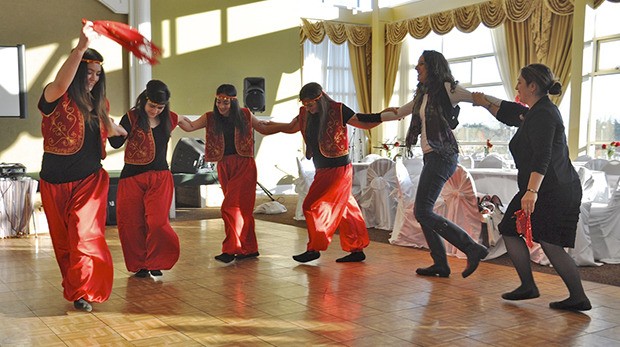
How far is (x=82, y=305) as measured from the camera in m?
3.83

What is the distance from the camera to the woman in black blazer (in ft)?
11.8

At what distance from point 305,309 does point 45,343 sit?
1387 mm

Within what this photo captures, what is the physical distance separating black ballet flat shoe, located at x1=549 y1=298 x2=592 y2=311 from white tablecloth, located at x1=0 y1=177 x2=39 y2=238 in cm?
535

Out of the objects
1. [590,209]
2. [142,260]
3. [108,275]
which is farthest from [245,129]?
[590,209]

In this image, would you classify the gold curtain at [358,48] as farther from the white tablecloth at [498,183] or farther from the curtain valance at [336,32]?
the white tablecloth at [498,183]

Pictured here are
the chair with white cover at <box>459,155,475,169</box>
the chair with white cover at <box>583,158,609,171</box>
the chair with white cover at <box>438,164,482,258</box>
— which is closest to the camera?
the chair with white cover at <box>438,164,482,258</box>

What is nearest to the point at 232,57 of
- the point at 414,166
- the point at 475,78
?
the point at 475,78

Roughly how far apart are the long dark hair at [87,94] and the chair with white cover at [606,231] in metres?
3.90

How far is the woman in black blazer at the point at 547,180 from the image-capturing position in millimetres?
3598

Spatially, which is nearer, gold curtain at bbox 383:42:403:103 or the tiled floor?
the tiled floor

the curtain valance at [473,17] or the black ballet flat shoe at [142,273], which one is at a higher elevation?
the curtain valance at [473,17]

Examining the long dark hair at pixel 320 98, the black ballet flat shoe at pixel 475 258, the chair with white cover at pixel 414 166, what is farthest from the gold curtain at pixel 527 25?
the black ballet flat shoe at pixel 475 258

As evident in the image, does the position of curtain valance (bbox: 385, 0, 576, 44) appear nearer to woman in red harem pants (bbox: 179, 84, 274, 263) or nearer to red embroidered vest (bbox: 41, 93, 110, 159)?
woman in red harem pants (bbox: 179, 84, 274, 263)

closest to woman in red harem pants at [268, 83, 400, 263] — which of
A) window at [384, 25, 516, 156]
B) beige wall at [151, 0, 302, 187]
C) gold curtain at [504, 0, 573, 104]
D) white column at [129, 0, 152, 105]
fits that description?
white column at [129, 0, 152, 105]
